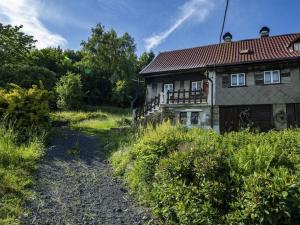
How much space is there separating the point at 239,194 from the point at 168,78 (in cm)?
2010

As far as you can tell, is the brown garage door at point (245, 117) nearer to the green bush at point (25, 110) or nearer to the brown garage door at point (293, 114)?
the brown garage door at point (293, 114)

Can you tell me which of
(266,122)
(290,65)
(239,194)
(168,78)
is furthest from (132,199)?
(168,78)

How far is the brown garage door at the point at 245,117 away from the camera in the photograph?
18859mm

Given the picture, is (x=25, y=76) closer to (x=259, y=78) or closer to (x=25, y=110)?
(x=25, y=110)

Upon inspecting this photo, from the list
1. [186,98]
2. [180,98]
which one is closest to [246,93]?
[186,98]

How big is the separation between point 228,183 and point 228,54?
19115 millimetres

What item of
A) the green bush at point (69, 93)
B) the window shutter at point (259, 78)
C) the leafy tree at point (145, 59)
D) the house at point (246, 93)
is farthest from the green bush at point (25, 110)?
the leafy tree at point (145, 59)

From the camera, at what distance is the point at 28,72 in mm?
22531

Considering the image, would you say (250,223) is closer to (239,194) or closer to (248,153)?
(239,194)

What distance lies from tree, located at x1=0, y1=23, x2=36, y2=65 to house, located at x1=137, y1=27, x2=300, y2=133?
8.57m

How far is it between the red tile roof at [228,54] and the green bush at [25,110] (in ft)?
37.2

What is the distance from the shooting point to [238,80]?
19828mm

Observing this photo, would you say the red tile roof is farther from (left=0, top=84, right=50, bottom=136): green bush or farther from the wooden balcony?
(left=0, top=84, right=50, bottom=136): green bush

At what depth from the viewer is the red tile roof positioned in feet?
66.4
